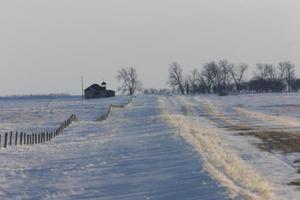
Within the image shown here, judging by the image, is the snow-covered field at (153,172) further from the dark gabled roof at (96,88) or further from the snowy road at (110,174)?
the dark gabled roof at (96,88)

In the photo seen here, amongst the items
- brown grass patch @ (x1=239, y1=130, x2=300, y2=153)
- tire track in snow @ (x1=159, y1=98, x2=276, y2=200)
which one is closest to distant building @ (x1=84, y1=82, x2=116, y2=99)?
brown grass patch @ (x1=239, y1=130, x2=300, y2=153)

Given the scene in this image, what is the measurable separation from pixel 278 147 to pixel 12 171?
1080cm

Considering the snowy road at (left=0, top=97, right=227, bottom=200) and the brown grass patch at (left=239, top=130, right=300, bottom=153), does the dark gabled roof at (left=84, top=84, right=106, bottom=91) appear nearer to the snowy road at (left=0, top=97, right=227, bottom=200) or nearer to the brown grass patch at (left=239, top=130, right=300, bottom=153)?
the brown grass patch at (left=239, top=130, right=300, bottom=153)

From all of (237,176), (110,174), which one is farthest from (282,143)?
(237,176)

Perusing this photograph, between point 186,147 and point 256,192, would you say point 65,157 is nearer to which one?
point 186,147

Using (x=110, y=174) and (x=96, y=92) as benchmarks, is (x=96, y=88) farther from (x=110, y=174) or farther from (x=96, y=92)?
(x=110, y=174)

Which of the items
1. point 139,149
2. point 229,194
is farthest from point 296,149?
point 229,194

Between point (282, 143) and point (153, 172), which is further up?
point (153, 172)

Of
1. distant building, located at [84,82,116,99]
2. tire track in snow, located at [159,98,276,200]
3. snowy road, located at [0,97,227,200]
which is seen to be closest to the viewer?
tire track in snow, located at [159,98,276,200]

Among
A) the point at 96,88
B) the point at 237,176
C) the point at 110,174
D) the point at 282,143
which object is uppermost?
the point at 96,88

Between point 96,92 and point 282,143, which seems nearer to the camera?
point 282,143

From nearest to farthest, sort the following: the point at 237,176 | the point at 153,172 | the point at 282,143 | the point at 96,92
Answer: the point at 237,176 < the point at 153,172 < the point at 282,143 < the point at 96,92

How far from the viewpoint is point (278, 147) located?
2398cm

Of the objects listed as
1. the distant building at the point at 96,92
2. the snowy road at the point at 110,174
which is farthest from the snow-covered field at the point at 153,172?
the distant building at the point at 96,92
